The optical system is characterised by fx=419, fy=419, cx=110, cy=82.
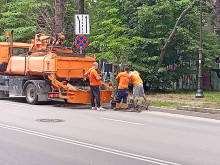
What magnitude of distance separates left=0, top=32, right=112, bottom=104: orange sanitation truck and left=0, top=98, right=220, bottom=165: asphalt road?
244 centimetres

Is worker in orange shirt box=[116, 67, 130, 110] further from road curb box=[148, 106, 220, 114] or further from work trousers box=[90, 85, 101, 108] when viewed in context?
road curb box=[148, 106, 220, 114]

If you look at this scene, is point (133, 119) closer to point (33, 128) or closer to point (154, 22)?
point (33, 128)

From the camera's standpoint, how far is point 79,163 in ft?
24.5

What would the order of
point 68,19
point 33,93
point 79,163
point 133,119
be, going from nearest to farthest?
point 79,163 → point 133,119 → point 33,93 → point 68,19

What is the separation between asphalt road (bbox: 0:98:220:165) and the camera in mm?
7863

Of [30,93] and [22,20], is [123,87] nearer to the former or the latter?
[30,93]

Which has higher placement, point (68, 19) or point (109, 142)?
→ point (68, 19)

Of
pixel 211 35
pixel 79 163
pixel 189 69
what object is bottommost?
pixel 79 163

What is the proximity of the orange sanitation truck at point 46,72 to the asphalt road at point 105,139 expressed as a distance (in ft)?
8.00

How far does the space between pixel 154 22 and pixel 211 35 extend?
4.36 metres

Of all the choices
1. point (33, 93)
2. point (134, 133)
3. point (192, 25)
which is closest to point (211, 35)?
point (192, 25)

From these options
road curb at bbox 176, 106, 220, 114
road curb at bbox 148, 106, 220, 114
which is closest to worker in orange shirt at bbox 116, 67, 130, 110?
road curb at bbox 148, 106, 220, 114

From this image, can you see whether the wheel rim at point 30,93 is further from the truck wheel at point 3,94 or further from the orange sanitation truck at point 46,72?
the truck wheel at point 3,94

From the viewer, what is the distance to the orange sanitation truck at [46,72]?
55.4 ft
